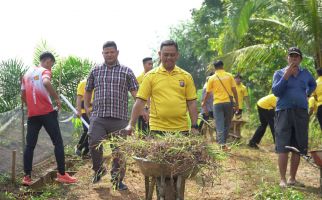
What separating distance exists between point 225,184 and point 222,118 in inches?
115

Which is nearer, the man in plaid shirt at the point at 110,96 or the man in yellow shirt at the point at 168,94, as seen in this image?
the man in yellow shirt at the point at 168,94

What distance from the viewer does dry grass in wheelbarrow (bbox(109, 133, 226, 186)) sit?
13.6 feet

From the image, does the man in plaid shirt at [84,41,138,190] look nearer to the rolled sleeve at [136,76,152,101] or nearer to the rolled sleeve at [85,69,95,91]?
the rolled sleeve at [85,69,95,91]

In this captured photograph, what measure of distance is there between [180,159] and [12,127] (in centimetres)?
406

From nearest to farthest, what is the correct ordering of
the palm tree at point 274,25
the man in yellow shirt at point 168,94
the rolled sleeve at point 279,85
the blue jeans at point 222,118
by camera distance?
1. the man in yellow shirt at point 168,94
2. the rolled sleeve at point 279,85
3. the blue jeans at point 222,118
4. the palm tree at point 274,25

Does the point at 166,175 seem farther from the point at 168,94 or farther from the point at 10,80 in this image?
the point at 10,80

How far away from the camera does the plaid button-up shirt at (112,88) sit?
6.47 metres

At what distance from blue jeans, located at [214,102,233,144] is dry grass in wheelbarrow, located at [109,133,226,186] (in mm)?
5149

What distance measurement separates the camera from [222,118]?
972 centimetres

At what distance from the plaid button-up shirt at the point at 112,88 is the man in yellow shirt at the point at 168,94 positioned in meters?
1.34

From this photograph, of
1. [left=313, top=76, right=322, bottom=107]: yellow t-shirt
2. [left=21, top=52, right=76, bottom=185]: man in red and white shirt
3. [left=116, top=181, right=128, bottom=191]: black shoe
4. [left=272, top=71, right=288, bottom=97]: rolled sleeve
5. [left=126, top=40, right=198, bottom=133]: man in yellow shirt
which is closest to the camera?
[left=126, top=40, right=198, bottom=133]: man in yellow shirt

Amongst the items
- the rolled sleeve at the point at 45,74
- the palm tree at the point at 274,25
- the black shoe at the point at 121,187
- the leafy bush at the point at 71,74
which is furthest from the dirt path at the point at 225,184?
the leafy bush at the point at 71,74

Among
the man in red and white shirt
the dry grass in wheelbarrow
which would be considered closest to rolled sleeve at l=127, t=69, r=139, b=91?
the man in red and white shirt

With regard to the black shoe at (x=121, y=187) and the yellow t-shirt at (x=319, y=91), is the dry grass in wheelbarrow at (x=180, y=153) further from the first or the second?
Answer: the yellow t-shirt at (x=319, y=91)
